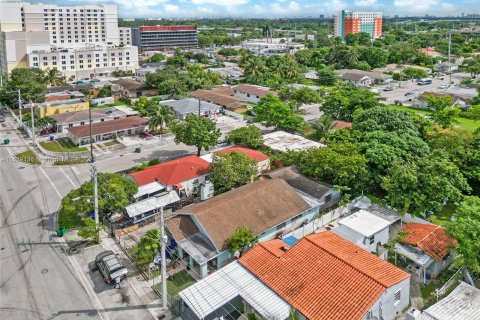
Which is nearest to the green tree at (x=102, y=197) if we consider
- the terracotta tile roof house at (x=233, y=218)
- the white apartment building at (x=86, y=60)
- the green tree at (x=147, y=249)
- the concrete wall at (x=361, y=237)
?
the terracotta tile roof house at (x=233, y=218)

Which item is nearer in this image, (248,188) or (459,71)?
(248,188)

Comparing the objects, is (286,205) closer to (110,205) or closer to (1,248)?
(110,205)

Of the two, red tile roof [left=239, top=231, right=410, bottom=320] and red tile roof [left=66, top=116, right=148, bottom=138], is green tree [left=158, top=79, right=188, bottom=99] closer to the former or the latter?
red tile roof [left=66, top=116, right=148, bottom=138]

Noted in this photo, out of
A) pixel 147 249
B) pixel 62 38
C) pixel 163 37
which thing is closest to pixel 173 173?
pixel 147 249

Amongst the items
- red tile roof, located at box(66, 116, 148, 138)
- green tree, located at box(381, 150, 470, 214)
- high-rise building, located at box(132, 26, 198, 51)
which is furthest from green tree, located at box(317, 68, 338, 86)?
high-rise building, located at box(132, 26, 198, 51)

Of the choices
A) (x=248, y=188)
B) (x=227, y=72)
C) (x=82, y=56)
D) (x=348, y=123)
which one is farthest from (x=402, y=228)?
(x=82, y=56)

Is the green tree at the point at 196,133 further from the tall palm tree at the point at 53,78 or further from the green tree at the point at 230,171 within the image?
the tall palm tree at the point at 53,78
